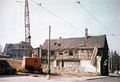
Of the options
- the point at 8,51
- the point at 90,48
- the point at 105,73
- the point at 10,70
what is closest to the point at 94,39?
the point at 90,48

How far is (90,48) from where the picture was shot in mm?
33938

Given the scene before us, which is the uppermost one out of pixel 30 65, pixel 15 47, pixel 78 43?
pixel 78 43

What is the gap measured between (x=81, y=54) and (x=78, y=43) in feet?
12.1

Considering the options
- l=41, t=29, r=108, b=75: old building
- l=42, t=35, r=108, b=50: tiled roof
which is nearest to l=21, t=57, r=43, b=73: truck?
l=41, t=29, r=108, b=75: old building

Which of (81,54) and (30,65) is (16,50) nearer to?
(81,54)

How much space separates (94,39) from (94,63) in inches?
289

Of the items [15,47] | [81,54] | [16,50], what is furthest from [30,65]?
[15,47]

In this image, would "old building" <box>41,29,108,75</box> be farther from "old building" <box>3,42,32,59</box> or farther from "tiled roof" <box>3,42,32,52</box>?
"tiled roof" <box>3,42,32,52</box>

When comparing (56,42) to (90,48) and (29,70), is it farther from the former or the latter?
(29,70)

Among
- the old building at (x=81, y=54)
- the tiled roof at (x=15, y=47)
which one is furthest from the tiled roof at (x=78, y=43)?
the tiled roof at (x=15, y=47)

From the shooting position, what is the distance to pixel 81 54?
34906 mm

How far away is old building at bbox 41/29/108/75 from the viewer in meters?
31.3

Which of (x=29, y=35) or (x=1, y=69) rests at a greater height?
(x=29, y=35)

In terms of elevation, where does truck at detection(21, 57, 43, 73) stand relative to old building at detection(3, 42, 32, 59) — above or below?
below
